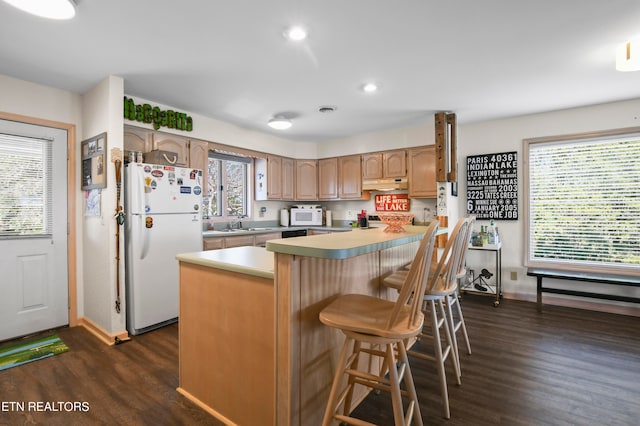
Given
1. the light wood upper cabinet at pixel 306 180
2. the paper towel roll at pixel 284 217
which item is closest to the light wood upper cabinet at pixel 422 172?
the light wood upper cabinet at pixel 306 180

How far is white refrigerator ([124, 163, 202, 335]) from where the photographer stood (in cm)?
302

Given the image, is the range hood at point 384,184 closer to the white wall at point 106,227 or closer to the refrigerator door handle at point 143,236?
the refrigerator door handle at point 143,236

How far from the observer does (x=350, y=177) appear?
545cm

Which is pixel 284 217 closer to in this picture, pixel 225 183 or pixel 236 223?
pixel 236 223

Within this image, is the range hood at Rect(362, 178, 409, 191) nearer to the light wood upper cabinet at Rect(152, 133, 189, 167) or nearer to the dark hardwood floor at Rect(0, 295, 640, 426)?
the dark hardwood floor at Rect(0, 295, 640, 426)

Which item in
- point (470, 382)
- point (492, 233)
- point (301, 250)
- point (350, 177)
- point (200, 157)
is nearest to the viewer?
point (301, 250)

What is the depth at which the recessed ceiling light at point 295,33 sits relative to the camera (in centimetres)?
216

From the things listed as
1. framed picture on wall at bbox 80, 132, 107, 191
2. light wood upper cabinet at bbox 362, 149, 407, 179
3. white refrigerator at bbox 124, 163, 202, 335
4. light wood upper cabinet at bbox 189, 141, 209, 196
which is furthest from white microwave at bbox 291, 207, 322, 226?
framed picture on wall at bbox 80, 132, 107, 191

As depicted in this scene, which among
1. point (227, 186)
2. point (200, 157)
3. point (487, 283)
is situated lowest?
point (487, 283)

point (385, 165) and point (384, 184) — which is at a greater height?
point (385, 165)

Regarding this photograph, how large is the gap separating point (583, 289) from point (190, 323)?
174 inches

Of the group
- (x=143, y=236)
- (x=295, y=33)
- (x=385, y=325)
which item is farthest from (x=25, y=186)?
(x=385, y=325)

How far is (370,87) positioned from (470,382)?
2696 mm

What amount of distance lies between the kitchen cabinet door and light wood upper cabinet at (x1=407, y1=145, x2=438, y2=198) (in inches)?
3.9
